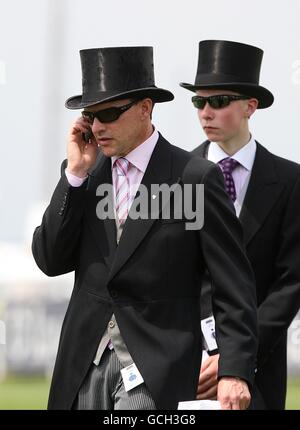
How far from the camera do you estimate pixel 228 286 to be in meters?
6.49

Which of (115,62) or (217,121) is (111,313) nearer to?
(115,62)

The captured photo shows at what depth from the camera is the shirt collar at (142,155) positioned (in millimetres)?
6664

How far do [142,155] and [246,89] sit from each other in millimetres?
1502

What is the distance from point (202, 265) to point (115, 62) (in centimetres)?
93

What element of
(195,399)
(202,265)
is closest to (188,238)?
(202,265)

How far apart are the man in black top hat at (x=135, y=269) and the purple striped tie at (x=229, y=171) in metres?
0.99

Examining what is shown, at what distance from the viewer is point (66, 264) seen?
6672 millimetres

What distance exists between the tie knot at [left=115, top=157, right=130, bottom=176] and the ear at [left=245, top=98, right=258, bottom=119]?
4.65ft

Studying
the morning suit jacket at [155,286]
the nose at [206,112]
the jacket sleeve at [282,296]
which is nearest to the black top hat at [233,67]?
the nose at [206,112]

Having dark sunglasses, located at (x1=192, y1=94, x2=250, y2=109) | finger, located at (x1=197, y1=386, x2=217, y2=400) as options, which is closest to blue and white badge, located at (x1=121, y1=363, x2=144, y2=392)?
finger, located at (x1=197, y1=386, x2=217, y2=400)

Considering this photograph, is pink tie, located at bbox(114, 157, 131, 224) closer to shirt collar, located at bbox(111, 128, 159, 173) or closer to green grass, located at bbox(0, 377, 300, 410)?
shirt collar, located at bbox(111, 128, 159, 173)

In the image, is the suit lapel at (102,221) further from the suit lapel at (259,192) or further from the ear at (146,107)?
the suit lapel at (259,192)

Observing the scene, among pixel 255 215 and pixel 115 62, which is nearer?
pixel 115 62

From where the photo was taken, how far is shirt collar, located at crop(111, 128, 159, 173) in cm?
666
